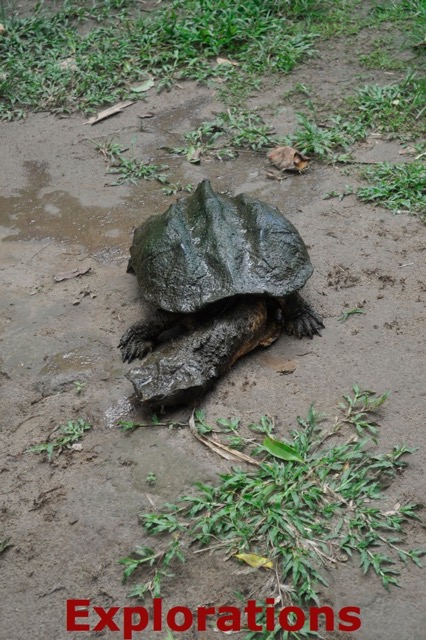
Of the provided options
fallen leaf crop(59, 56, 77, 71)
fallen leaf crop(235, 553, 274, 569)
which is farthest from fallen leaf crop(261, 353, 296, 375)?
fallen leaf crop(59, 56, 77, 71)

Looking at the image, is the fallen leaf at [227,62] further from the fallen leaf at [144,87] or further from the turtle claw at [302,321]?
the turtle claw at [302,321]

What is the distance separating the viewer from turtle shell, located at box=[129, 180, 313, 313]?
15.4ft

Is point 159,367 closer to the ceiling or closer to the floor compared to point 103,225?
closer to the ceiling

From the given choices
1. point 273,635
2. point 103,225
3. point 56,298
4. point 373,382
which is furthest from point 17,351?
point 273,635

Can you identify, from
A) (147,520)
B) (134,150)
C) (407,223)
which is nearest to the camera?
(147,520)

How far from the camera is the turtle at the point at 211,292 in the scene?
4.45 meters

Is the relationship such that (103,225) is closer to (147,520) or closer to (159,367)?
(159,367)

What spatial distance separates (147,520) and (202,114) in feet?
16.1

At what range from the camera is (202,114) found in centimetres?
754

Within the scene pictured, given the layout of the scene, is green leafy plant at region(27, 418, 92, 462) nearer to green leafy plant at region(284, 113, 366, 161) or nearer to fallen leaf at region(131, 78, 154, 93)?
green leafy plant at region(284, 113, 366, 161)

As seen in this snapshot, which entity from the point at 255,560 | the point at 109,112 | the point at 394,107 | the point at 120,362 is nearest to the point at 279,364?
the point at 120,362

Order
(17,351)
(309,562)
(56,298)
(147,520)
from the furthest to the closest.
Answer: (56,298) → (17,351) → (147,520) → (309,562)

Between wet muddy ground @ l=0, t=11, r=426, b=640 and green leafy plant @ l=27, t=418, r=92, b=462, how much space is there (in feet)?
0.17

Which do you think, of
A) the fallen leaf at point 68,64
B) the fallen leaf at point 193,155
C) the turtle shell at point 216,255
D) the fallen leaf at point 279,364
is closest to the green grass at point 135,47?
the fallen leaf at point 68,64
